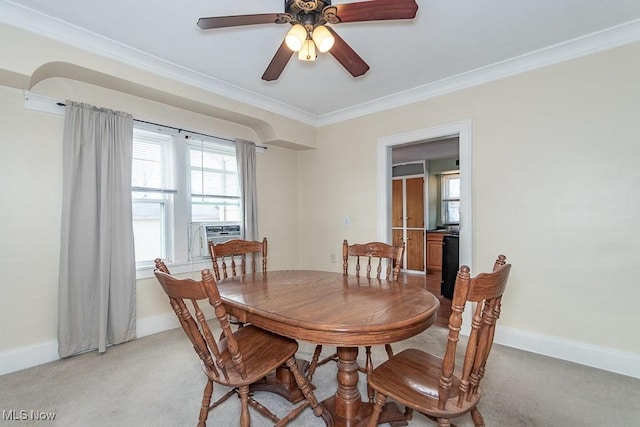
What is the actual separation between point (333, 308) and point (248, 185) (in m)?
2.56

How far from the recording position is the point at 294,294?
1.76 meters

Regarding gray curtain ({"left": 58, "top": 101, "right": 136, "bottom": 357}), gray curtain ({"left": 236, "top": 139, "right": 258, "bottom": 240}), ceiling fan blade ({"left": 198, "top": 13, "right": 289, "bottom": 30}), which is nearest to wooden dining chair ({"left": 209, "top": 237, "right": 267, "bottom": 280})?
gray curtain ({"left": 58, "top": 101, "right": 136, "bottom": 357})

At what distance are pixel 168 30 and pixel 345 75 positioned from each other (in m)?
1.55

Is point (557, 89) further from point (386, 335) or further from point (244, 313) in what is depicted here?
point (244, 313)

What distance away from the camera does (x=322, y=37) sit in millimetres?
1641

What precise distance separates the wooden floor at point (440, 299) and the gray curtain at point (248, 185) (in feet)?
7.86

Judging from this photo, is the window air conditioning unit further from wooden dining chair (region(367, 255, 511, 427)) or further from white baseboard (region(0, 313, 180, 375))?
wooden dining chair (region(367, 255, 511, 427))

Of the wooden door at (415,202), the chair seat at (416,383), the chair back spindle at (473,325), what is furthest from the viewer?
the wooden door at (415,202)

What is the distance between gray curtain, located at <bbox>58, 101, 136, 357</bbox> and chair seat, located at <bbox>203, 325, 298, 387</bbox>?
155cm

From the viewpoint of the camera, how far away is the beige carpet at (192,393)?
68.1 inches

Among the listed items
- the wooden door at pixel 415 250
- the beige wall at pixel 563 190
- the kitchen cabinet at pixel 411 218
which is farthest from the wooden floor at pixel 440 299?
the beige wall at pixel 563 190

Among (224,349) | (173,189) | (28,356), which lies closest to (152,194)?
(173,189)

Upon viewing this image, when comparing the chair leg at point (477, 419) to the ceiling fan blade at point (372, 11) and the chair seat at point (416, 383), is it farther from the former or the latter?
the ceiling fan blade at point (372, 11)

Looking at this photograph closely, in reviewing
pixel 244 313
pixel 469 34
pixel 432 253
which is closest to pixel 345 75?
pixel 469 34
